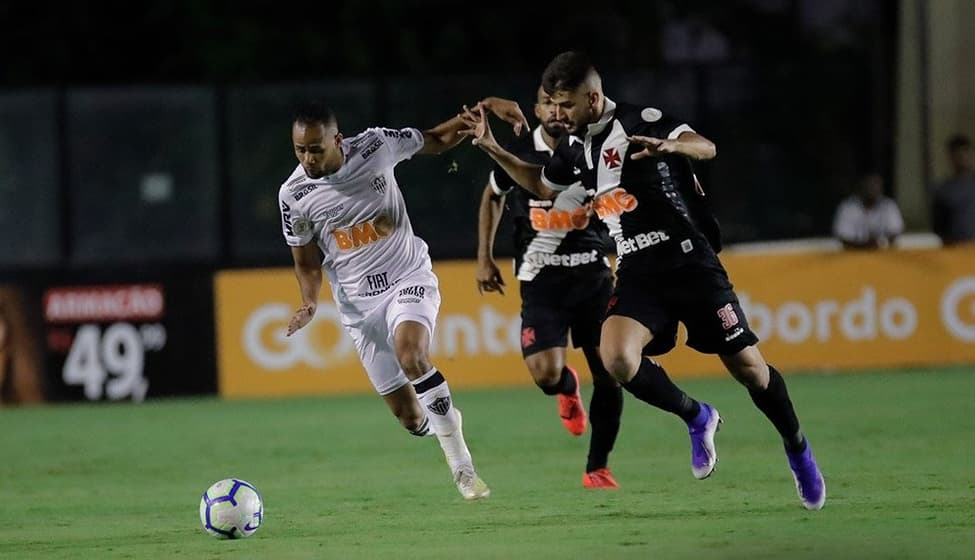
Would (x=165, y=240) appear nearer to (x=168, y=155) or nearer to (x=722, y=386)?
(x=168, y=155)

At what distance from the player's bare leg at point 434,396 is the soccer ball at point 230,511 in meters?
1.33

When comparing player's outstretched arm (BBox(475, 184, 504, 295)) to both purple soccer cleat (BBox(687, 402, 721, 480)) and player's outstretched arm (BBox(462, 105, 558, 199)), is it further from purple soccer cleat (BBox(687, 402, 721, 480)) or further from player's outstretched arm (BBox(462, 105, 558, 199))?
purple soccer cleat (BBox(687, 402, 721, 480))

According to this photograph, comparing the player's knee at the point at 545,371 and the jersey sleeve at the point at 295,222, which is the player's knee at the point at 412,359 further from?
the player's knee at the point at 545,371

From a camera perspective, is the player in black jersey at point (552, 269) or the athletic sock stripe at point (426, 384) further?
the player in black jersey at point (552, 269)

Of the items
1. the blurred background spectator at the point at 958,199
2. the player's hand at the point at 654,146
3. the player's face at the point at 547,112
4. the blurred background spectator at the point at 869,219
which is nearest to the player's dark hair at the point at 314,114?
the player's face at the point at 547,112

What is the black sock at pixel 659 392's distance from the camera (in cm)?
867

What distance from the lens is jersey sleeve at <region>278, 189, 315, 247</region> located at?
9.48 m

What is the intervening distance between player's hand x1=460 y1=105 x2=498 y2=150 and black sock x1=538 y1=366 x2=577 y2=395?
1.78 meters

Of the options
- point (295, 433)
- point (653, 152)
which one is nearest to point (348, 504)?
point (653, 152)

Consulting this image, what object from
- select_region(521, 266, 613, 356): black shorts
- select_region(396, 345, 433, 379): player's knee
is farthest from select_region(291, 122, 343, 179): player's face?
select_region(521, 266, 613, 356): black shorts

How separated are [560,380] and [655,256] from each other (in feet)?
6.93

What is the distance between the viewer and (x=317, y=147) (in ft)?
29.8

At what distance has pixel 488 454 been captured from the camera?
38.7ft

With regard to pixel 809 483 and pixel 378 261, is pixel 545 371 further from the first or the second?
pixel 809 483
